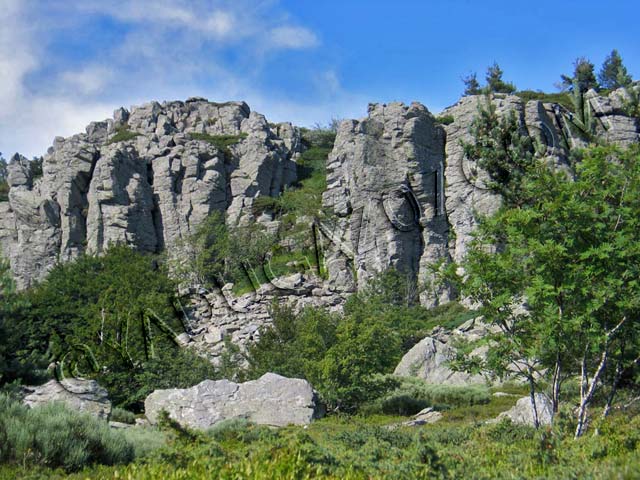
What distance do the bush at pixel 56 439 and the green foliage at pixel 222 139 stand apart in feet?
200

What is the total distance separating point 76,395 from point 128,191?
47.8 m

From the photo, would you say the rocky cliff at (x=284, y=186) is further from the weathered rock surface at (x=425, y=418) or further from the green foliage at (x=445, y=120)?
the weathered rock surface at (x=425, y=418)

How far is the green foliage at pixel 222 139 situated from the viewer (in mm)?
69562

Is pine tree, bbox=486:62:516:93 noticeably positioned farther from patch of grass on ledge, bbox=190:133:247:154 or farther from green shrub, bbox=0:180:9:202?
green shrub, bbox=0:180:9:202

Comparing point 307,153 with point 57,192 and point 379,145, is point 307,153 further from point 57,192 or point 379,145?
point 57,192

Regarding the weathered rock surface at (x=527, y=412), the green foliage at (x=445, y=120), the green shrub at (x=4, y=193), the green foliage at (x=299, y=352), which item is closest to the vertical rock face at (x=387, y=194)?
the green foliage at (x=445, y=120)

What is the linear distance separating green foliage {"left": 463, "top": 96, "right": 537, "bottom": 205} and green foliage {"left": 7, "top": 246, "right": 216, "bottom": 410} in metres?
16.4

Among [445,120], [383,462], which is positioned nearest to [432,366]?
[383,462]

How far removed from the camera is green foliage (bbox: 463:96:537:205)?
24.4 metres

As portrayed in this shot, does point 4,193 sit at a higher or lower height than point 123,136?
lower

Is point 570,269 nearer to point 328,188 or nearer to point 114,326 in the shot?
point 114,326

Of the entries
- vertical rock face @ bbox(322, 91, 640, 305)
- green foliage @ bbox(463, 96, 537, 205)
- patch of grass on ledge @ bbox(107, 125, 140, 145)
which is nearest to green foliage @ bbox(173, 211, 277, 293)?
vertical rock face @ bbox(322, 91, 640, 305)

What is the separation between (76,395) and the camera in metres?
16.6

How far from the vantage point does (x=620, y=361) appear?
11.5m
